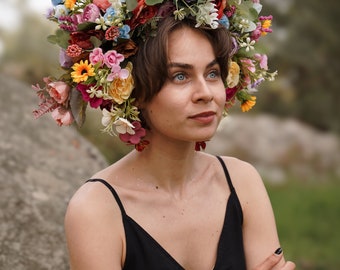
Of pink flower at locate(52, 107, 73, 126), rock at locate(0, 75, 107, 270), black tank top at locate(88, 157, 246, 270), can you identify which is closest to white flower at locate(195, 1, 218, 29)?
pink flower at locate(52, 107, 73, 126)

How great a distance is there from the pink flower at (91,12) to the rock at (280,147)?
30.2 feet

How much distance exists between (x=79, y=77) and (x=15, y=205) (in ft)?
4.60

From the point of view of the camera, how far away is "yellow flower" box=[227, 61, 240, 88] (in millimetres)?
3137

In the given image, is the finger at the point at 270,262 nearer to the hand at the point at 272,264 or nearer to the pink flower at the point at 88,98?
the hand at the point at 272,264

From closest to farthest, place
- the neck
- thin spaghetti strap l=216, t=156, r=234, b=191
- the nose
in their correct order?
1. the nose
2. the neck
3. thin spaghetti strap l=216, t=156, r=234, b=191

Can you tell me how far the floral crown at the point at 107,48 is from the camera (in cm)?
287

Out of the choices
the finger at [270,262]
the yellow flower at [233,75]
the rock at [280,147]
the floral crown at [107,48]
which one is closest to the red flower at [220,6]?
the floral crown at [107,48]

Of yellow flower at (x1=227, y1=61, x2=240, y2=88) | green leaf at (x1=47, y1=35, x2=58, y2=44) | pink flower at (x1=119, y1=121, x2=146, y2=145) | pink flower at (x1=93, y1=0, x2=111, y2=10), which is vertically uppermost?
pink flower at (x1=93, y1=0, x2=111, y2=10)

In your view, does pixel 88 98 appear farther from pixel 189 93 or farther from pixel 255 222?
pixel 255 222

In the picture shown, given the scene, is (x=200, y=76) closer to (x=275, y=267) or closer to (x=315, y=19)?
(x=275, y=267)

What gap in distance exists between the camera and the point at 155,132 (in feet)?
10.1

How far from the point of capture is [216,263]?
3.19 meters

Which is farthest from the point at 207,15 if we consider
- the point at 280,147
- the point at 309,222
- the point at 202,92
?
the point at 280,147

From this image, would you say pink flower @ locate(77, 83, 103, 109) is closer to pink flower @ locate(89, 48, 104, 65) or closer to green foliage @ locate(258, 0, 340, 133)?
pink flower @ locate(89, 48, 104, 65)
